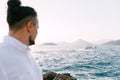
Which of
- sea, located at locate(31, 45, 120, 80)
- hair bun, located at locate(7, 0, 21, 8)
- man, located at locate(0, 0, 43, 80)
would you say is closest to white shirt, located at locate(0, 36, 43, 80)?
man, located at locate(0, 0, 43, 80)

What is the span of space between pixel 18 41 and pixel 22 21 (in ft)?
0.62

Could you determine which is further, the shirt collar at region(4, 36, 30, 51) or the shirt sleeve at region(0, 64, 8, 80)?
the shirt collar at region(4, 36, 30, 51)

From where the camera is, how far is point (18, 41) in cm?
299

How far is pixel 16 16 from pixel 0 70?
1.70 feet

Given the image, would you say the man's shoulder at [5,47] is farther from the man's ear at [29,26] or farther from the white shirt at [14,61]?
the man's ear at [29,26]

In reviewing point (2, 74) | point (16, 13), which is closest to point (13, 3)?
point (16, 13)

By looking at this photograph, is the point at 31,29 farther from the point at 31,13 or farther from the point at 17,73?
the point at 17,73

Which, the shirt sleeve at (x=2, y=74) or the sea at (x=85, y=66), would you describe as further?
the sea at (x=85, y=66)

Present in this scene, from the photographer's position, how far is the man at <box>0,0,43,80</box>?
295 cm

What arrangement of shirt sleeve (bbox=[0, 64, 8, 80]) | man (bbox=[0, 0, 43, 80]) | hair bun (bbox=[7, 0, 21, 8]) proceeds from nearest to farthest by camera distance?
shirt sleeve (bbox=[0, 64, 8, 80]) < man (bbox=[0, 0, 43, 80]) < hair bun (bbox=[7, 0, 21, 8])

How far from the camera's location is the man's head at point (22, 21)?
3025 mm

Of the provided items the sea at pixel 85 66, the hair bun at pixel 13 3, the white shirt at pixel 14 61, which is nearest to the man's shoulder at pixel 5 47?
the white shirt at pixel 14 61

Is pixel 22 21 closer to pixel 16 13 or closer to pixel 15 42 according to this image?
pixel 16 13

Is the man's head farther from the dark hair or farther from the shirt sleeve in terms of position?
the shirt sleeve
